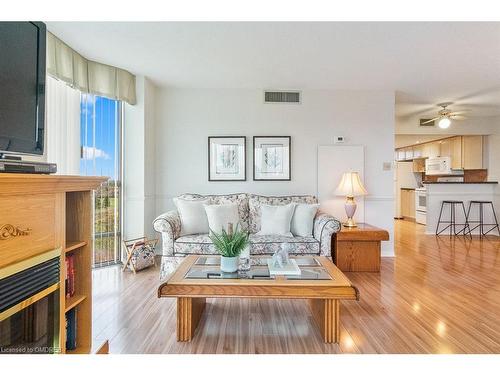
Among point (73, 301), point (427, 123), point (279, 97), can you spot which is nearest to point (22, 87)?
point (73, 301)

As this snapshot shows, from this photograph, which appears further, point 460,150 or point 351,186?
point 460,150

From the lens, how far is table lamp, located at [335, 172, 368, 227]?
3.94 meters

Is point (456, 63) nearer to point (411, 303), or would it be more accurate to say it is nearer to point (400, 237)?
point (411, 303)

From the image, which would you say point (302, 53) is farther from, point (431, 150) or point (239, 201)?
point (431, 150)

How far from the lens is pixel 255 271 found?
2242 millimetres

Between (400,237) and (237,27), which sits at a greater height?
(237,27)

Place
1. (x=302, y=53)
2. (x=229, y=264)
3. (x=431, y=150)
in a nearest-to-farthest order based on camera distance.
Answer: (x=229, y=264) < (x=302, y=53) < (x=431, y=150)

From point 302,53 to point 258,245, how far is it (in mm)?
2116

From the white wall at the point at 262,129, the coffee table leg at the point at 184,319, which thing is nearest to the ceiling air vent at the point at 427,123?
the white wall at the point at 262,129

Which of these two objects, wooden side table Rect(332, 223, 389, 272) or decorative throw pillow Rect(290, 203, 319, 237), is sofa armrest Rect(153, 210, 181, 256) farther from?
wooden side table Rect(332, 223, 389, 272)

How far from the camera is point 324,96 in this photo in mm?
4371

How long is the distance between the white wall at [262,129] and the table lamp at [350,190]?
1.53ft
